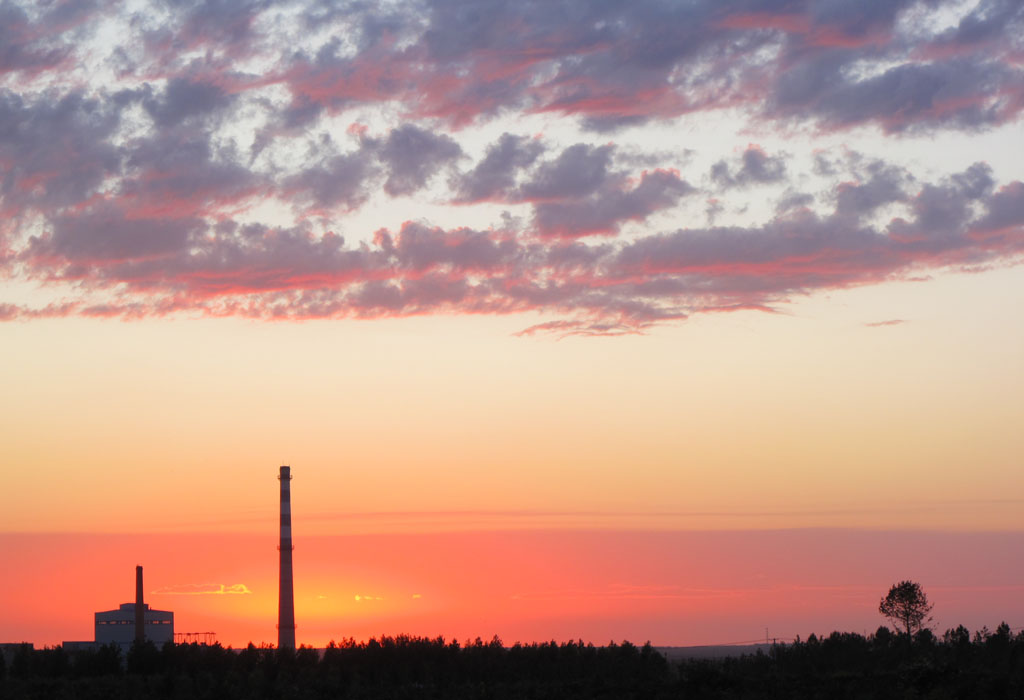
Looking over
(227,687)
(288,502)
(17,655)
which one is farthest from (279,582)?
(227,687)

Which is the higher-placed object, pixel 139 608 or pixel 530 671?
pixel 139 608

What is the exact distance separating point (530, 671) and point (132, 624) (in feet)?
218

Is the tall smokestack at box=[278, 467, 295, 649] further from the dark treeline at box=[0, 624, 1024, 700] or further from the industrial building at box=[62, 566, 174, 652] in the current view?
the dark treeline at box=[0, 624, 1024, 700]

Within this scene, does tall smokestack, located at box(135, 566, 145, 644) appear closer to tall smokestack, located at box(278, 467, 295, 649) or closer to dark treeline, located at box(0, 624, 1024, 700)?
tall smokestack, located at box(278, 467, 295, 649)

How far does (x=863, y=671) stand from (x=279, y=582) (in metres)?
68.2

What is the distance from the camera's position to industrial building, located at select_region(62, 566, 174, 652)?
438 ft

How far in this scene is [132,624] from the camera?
450ft

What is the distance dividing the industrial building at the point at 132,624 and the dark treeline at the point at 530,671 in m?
35.6

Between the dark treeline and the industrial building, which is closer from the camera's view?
the dark treeline

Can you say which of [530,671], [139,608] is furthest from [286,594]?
[530,671]

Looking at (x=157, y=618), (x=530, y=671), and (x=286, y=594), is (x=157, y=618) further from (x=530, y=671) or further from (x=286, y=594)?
(x=530, y=671)

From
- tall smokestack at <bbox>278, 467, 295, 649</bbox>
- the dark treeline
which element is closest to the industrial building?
tall smokestack at <bbox>278, 467, 295, 649</bbox>

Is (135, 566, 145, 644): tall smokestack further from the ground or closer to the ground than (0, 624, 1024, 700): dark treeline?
further from the ground

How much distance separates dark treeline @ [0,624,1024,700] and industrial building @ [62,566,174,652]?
35576mm
